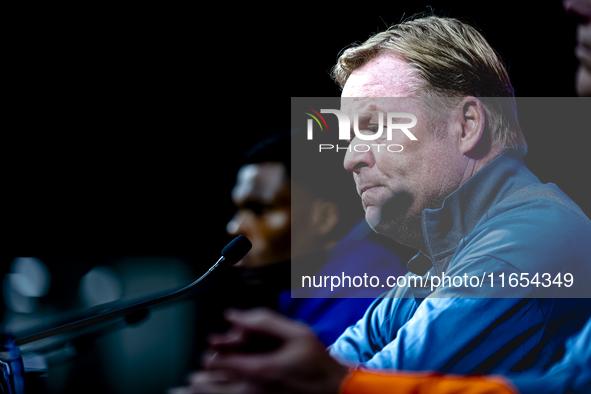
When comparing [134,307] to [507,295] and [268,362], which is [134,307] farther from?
[507,295]

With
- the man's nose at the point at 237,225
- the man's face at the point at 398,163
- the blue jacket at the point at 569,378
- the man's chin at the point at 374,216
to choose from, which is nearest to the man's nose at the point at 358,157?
the man's face at the point at 398,163

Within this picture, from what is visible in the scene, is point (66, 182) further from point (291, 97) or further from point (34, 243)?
point (291, 97)

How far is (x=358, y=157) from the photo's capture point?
105cm

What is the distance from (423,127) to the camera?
1002mm

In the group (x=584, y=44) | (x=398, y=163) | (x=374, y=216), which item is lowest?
(x=374, y=216)

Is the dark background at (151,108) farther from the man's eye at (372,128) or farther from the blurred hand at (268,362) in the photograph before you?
the blurred hand at (268,362)

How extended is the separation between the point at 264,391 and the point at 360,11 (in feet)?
3.82

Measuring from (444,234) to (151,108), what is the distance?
141cm

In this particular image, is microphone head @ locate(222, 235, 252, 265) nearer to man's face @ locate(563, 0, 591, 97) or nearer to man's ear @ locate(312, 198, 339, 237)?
man's ear @ locate(312, 198, 339, 237)

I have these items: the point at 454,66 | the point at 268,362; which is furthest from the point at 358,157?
the point at 268,362

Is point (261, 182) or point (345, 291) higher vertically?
point (261, 182)

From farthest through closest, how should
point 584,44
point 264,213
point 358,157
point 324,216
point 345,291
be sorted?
1. point 264,213
2. point 324,216
3. point 345,291
4. point 358,157
5. point 584,44

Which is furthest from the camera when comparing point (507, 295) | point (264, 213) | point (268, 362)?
point (264, 213)

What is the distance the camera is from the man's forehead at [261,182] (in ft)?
5.31
